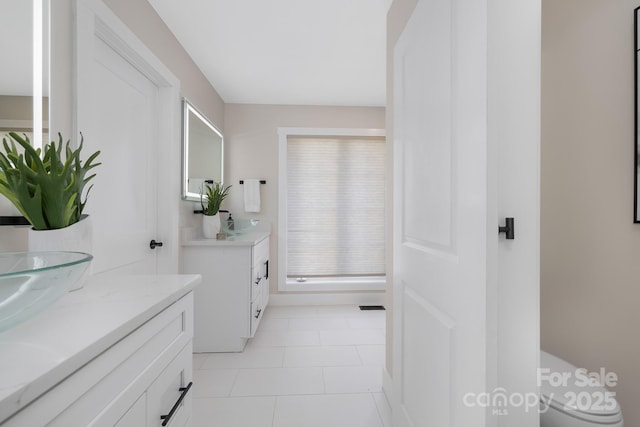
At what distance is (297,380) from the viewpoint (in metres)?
1.95

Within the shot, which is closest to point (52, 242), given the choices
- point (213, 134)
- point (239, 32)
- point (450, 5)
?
point (450, 5)

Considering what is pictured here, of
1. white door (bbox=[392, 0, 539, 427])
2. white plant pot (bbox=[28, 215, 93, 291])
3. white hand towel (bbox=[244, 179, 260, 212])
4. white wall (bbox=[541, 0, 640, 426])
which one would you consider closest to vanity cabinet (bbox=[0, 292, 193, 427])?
white plant pot (bbox=[28, 215, 93, 291])

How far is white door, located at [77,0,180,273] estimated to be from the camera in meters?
1.35

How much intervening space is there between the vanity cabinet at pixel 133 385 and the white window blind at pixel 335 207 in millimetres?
2754

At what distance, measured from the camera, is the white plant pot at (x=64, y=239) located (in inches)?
30.0

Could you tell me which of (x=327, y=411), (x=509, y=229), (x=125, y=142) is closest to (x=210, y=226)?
(x=125, y=142)

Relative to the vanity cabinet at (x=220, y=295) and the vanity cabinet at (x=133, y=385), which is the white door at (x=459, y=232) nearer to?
the vanity cabinet at (x=133, y=385)

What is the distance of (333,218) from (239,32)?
227 centimetres

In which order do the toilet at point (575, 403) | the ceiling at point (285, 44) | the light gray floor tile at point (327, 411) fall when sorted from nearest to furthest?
the toilet at point (575, 403) < the light gray floor tile at point (327, 411) < the ceiling at point (285, 44)

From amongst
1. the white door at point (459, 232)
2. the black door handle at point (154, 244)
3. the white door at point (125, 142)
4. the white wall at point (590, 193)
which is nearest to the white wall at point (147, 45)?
the white door at point (125, 142)

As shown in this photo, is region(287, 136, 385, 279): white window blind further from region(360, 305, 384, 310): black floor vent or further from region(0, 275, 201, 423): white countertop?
region(0, 275, 201, 423): white countertop

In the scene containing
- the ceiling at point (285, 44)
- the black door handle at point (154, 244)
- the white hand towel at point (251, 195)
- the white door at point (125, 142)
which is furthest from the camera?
the white hand towel at point (251, 195)

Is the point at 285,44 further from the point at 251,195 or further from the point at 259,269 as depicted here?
the point at 259,269

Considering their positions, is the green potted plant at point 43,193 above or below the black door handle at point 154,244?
above
